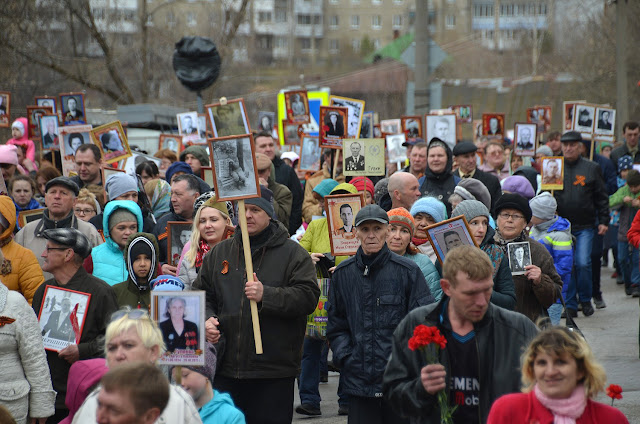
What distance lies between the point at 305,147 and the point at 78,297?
8730mm

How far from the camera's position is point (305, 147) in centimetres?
1496

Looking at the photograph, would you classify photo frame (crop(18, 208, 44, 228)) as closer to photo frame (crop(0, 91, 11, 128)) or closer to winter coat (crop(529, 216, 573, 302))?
winter coat (crop(529, 216, 573, 302))

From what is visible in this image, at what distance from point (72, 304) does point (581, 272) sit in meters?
7.89

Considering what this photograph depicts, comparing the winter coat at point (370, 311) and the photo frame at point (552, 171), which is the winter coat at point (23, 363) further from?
the photo frame at point (552, 171)

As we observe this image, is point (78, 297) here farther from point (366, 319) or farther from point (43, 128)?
point (43, 128)

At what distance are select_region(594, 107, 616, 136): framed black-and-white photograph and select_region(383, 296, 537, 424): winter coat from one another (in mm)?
11605

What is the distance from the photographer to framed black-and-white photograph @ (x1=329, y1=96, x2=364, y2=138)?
13539 mm

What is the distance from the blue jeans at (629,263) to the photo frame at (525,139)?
2.35 metres

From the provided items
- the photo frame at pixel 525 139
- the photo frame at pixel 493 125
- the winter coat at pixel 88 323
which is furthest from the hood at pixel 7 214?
the photo frame at pixel 493 125

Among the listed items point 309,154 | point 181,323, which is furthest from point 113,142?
point 181,323

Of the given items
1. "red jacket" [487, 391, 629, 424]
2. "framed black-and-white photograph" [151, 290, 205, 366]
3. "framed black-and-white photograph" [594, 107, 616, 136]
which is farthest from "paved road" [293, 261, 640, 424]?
"red jacket" [487, 391, 629, 424]

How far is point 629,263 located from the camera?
1445cm

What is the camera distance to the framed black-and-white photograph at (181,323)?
5.62 metres

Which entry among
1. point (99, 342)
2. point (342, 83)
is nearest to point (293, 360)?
point (99, 342)
